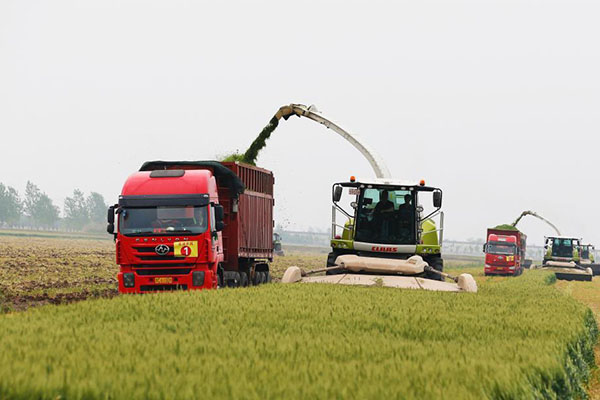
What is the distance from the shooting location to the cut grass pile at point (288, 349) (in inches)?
251

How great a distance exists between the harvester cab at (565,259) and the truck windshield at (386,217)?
37.5 metres

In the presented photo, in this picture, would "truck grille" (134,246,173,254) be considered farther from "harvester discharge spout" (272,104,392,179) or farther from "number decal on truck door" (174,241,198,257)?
"harvester discharge spout" (272,104,392,179)

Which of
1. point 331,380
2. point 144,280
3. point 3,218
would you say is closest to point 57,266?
point 144,280

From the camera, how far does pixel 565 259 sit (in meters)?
56.2

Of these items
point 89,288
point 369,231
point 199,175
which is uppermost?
point 199,175

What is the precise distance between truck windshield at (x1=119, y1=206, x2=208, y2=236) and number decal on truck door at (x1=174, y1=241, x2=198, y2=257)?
11.5 inches

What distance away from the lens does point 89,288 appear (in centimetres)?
2752

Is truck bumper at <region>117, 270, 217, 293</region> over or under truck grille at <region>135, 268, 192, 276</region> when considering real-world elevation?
under

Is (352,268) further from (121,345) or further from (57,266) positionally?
(57,266)

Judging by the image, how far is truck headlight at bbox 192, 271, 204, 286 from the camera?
18641mm

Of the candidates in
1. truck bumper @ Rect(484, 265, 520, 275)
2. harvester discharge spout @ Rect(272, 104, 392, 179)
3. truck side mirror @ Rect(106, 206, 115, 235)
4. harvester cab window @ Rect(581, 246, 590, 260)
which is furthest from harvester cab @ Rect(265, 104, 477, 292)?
harvester cab window @ Rect(581, 246, 590, 260)

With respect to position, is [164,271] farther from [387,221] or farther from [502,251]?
[502,251]

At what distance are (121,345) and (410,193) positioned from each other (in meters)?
12.9

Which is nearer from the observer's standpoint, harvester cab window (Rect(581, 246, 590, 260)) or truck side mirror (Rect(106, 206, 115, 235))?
truck side mirror (Rect(106, 206, 115, 235))
